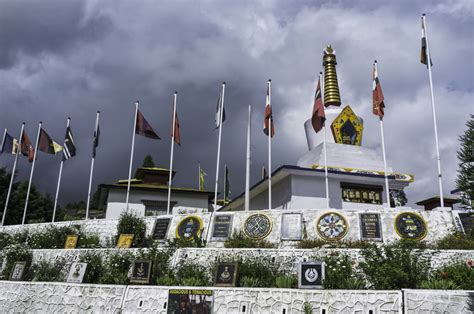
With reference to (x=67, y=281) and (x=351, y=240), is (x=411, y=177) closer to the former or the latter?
(x=351, y=240)

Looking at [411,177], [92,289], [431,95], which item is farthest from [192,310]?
[411,177]

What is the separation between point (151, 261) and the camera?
14211 mm

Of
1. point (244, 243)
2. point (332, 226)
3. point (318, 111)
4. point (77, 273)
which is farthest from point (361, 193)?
point (77, 273)

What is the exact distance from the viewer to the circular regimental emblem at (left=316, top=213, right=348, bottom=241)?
1677 cm

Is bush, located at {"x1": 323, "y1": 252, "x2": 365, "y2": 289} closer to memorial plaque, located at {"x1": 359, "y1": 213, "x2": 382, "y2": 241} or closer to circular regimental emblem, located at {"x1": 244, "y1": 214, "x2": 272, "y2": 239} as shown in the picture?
memorial plaque, located at {"x1": 359, "y1": 213, "x2": 382, "y2": 241}

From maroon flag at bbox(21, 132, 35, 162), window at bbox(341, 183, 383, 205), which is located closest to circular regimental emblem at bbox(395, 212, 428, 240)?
window at bbox(341, 183, 383, 205)

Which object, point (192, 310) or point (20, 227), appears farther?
point (20, 227)

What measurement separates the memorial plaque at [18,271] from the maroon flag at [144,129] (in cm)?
919

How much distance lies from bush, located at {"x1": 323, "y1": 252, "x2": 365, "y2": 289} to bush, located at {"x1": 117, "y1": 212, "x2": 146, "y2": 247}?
9.24 metres

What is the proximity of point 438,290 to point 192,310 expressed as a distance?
655 cm

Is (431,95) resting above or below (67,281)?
above

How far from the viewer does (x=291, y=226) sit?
56.6 ft

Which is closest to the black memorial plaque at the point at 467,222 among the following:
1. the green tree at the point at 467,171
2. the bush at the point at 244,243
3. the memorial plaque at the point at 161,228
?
the green tree at the point at 467,171

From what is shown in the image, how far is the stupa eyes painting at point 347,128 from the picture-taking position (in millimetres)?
28781
